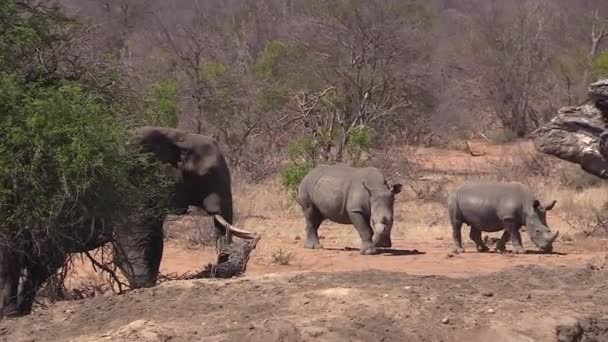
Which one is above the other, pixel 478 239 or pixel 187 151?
pixel 187 151

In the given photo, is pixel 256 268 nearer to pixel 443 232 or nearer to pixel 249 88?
pixel 443 232

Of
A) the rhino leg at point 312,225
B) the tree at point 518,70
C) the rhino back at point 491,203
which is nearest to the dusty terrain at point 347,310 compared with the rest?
the rhino back at point 491,203

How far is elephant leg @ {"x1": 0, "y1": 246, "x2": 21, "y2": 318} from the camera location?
9367mm

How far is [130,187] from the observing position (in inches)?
384

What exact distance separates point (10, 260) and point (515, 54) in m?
25.0

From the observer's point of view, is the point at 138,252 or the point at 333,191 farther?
the point at 333,191

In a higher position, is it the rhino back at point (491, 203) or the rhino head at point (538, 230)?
the rhino back at point (491, 203)

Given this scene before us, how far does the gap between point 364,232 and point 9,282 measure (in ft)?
19.0

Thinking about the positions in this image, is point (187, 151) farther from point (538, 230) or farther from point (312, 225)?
point (538, 230)

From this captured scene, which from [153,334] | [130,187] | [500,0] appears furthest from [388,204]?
[500,0]

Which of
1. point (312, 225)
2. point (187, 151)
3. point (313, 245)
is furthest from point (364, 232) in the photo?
point (187, 151)

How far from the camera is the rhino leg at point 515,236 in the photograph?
45.6 feet

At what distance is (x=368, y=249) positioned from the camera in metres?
14.0

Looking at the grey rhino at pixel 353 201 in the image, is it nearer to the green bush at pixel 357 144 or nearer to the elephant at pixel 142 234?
the elephant at pixel 142 234
